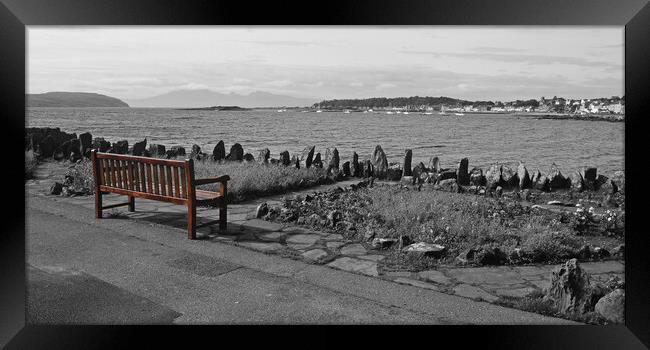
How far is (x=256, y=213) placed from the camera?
7.87 m

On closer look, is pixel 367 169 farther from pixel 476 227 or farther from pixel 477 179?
pixel 476 227

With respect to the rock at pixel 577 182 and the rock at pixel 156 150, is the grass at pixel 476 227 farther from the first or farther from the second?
the rock at pixel 156 150

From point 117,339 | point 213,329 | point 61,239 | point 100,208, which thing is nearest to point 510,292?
point 213,329

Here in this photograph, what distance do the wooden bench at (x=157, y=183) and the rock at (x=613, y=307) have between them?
4.46 m

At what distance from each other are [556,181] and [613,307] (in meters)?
7.91

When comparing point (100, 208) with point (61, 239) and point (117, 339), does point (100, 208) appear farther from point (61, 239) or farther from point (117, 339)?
point (117, 339)

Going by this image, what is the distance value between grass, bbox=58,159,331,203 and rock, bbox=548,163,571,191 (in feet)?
16.0

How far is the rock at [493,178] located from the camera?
11.5m

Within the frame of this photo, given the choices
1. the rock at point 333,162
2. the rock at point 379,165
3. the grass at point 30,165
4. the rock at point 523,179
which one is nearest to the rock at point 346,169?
the rock at point 333,162

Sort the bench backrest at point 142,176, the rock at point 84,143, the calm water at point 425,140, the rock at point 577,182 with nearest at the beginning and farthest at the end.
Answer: the bench backrest at point 142,176, the rock at point 577,182, the rock at point 84,143, the calm water at point 425,140

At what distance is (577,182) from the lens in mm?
11383

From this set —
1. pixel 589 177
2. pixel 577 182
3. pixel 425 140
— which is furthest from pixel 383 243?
pixel 425 140

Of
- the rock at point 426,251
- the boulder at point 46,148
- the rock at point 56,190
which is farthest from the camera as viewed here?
the boulder at point 46,148

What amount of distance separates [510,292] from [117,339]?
331cm
